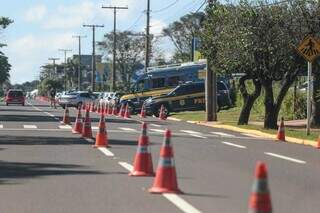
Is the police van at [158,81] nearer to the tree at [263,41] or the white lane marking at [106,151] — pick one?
the tree at [263,41]

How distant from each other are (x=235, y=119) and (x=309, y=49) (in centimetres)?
1634

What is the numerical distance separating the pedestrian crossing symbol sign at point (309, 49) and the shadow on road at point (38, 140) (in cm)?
809

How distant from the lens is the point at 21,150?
738 inches

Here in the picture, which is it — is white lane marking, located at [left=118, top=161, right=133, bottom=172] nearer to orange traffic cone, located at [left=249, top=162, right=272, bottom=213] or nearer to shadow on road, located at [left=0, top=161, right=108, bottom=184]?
shadow on road, located at [left=0, top=161, right=108, bottom=184]

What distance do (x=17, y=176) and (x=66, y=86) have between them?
156 m

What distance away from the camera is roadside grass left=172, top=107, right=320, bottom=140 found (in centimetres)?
2641

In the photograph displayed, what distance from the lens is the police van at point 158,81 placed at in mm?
50844

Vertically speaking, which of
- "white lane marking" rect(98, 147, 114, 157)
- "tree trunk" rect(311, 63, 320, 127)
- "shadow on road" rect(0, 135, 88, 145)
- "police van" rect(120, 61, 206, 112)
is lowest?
"white lane marking" rect(98, 147, 114, 157)

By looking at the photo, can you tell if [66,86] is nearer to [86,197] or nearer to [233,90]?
[233,90]

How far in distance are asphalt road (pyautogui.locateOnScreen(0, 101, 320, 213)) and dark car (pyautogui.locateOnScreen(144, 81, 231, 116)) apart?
2370 cm

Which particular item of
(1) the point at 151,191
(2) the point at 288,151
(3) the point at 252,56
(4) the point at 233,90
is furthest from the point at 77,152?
(4) the point at 233,90

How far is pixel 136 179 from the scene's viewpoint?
12961mm

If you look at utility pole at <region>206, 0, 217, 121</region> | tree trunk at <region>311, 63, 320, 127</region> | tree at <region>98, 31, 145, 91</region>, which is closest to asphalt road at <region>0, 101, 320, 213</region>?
tree trunk at <region>311, 63, 320, 127</region>

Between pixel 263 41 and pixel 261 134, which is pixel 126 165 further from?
pixel 263 41
